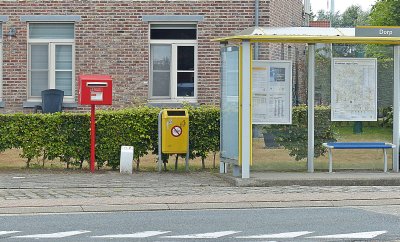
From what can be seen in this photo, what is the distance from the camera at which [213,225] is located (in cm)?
1276

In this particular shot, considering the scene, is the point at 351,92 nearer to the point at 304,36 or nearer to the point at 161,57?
the point at 304,36

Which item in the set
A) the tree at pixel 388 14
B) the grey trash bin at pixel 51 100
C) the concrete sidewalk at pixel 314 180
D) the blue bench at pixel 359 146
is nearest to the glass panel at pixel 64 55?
the grey trash bin at pixel 51 100

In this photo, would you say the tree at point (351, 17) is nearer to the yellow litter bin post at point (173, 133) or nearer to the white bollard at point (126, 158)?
the yellow litter bin post at point (173, 133)

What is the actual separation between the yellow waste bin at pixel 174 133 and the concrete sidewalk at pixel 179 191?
0.47m

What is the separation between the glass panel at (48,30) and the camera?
89.1 ft

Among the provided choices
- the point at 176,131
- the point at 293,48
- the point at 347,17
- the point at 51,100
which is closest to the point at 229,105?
the point at 176,131

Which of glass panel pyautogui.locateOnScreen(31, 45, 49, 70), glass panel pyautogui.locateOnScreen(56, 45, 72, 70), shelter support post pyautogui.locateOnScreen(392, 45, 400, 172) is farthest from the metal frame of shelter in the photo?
glass panel pyautogui.locateOnScreen(31, 45, 49, 70)

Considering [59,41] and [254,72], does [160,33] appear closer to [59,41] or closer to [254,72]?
[59,41]

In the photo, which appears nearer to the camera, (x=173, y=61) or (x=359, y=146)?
(x=359, y=146)

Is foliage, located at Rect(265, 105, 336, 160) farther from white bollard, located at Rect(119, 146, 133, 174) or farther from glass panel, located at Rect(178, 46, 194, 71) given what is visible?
glass panel, located at Rect(178, 46, 194, 71)

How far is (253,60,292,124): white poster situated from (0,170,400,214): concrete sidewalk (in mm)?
1020

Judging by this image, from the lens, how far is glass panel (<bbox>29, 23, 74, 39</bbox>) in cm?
2717

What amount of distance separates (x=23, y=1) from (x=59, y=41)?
1.36 m

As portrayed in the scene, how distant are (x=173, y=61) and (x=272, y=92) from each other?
899 centimetres
